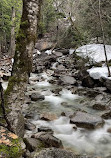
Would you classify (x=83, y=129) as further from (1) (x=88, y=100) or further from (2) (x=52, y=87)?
(2) (x=52, y=87)

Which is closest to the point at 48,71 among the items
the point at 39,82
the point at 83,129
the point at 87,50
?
the point at 39,82

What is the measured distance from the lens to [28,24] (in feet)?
11.2

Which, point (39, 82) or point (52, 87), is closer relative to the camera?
point (52, 87)

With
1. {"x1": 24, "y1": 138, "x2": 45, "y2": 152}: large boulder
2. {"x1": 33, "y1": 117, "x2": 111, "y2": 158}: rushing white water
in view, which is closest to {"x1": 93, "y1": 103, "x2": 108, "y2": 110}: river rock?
{"x1": 33, "y1": 117, "x2": 111, "y2": 158}: rushing white water

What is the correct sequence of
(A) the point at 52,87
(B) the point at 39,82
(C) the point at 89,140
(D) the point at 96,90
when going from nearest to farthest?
(C) the point at 89,140 → (D) the point at 96,90 → (A) the point at 52,87 → (B) the point at 39,82

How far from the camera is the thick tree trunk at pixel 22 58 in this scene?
11.2 feet

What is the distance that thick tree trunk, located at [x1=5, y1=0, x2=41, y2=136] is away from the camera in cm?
340

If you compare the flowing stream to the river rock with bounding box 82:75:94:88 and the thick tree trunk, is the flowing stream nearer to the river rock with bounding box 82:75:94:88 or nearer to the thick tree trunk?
the river rock with bounding box 82:75:94:88

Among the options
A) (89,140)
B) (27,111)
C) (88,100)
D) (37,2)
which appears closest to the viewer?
(37,2)

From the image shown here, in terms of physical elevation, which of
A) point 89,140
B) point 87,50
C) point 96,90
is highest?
point 87,50

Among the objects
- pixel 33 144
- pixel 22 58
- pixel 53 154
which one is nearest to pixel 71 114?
pixel 33 144

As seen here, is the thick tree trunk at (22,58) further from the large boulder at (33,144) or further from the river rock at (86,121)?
the river rock at (86,121)

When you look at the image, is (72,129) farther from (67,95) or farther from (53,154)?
(67,95)

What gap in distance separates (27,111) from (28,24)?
4.41m
